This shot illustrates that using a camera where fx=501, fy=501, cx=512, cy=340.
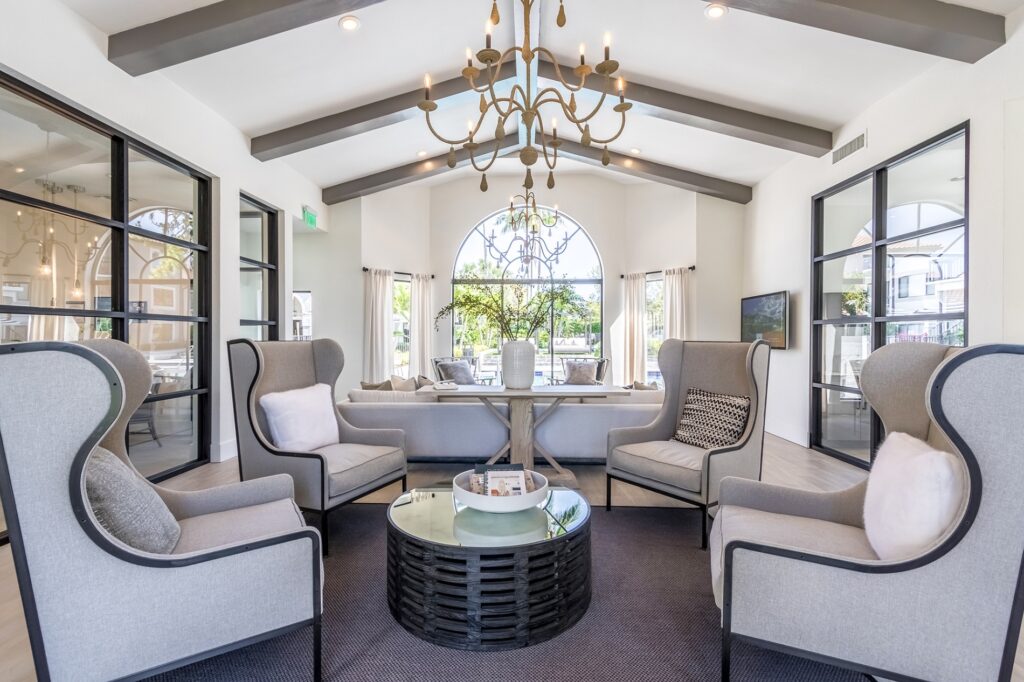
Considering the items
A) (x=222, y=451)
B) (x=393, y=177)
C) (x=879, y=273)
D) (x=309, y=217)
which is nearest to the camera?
(x=879, y=273)

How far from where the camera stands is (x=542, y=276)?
28.0 feet

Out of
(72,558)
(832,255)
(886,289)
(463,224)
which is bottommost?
(72,558)

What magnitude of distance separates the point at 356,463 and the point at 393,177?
517 centimetres

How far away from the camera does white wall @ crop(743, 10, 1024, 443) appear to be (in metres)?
2.95

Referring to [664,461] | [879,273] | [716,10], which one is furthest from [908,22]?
[664,461]

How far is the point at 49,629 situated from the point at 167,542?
31 cm

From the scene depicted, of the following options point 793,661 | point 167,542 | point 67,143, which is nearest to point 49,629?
point 167,542

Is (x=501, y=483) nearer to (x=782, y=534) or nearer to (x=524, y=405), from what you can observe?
(x=782, y=534)

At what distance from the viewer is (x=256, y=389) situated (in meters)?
2.68

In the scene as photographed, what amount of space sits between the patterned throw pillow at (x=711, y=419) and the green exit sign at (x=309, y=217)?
17.3 feet

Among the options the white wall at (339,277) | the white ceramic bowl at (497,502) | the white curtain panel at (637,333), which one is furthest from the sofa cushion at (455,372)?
the white ceramic bowl at (497,502)

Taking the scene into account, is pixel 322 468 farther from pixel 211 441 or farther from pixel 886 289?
pixel 886 289

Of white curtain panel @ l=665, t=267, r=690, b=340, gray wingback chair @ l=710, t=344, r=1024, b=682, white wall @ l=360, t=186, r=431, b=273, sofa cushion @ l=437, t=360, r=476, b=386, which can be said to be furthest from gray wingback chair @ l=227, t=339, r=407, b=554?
white curtain panel @ l=665, t=267, r=690, b=340

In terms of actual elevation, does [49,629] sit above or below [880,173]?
below
